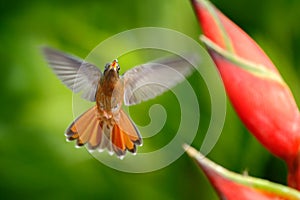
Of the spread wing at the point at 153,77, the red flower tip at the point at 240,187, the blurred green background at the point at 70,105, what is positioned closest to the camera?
the red flower tip at the point at 240,187

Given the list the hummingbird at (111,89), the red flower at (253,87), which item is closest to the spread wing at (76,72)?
the hummingbird at (111,89)

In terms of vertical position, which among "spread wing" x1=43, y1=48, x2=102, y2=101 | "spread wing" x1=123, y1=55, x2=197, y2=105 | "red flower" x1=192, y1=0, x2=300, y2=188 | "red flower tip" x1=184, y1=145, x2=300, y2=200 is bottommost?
"red flower tip" x1=184, y1=145, x2=300, y2=200

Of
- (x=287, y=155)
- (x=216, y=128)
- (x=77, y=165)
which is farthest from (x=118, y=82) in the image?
(x=77, y=165)

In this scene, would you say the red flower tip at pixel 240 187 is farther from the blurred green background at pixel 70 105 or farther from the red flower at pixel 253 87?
the blurred green background at pixel 70 105

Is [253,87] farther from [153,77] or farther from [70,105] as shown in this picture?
[70,105]

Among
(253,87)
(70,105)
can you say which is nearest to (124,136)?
(253,87)

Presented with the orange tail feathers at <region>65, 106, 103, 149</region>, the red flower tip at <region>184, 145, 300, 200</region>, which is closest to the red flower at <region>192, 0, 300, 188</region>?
the red flower tip at <region>184, 145, 300, 200</region>

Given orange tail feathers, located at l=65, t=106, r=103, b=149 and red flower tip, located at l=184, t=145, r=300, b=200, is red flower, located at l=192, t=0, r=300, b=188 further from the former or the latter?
orange tail feathers, located at l=65, t=106, r=103, b=149
